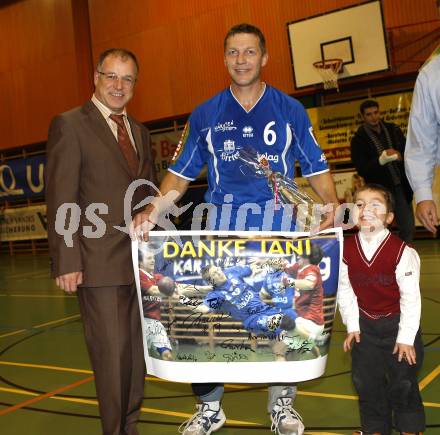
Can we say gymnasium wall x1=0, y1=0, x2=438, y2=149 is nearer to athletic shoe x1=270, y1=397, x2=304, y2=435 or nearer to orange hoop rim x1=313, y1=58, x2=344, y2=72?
orange hoop rim x1=313, y1=58, x2=344, y2=72

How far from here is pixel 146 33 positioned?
55.4ft

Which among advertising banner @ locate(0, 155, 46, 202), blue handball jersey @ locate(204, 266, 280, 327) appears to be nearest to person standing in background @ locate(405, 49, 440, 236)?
blue handball jersey @ locate(204, 266, 280, 327)

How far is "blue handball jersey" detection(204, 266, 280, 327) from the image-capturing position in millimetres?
2564

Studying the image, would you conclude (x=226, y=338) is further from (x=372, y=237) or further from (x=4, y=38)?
(x=4, y=38)

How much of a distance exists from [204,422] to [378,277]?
125 cm

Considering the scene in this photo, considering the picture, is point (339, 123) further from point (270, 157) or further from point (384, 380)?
point (384, 380)

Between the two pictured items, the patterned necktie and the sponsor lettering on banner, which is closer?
the patterned necktie

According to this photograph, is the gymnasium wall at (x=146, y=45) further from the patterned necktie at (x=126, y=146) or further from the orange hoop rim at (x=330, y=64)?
the patterned necktie at (x=126, y=146)

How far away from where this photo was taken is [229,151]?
3.04 m

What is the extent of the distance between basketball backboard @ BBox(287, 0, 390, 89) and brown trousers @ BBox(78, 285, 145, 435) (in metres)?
10.9

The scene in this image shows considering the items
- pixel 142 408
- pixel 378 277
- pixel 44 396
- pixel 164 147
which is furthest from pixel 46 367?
pixel 164 147

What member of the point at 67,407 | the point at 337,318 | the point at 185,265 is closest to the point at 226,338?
the point at 185,265

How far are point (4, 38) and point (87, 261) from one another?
19241mm

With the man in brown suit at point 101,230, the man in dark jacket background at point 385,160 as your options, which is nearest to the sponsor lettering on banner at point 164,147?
the man in dark jacket background at point 385,160
